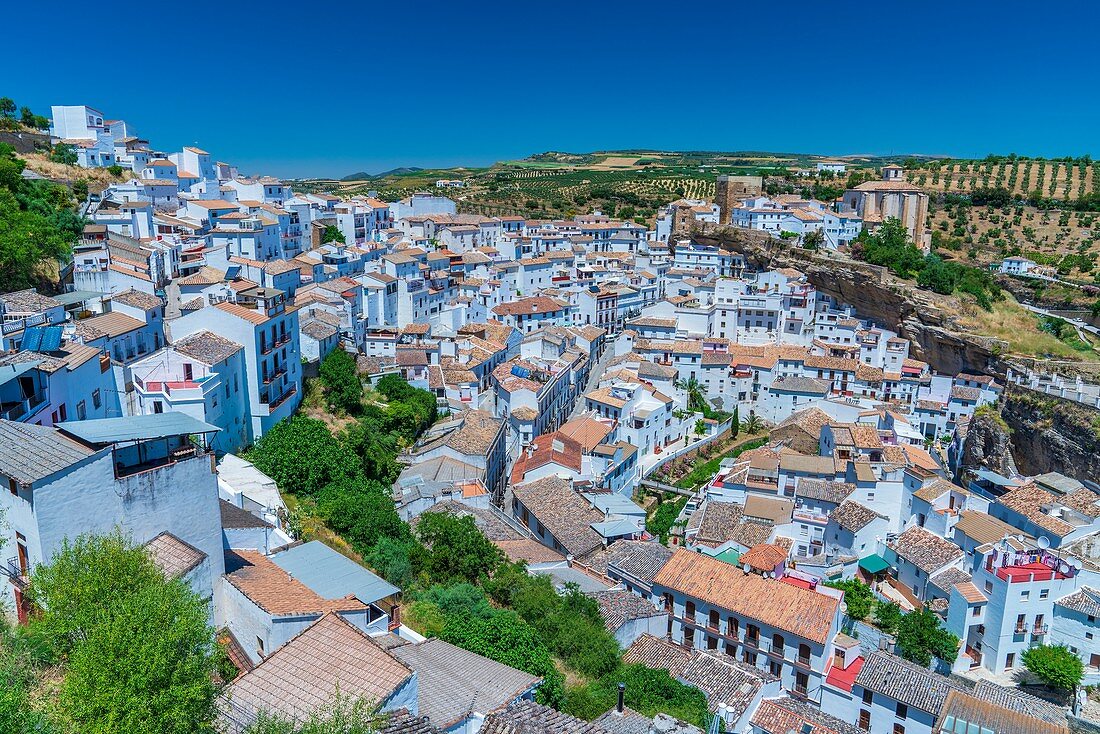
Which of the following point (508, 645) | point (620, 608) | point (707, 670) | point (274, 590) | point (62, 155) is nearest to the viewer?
point (274, 590)

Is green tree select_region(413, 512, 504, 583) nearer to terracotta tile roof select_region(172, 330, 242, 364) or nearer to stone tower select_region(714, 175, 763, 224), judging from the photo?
terracotta tile roof select_region(172, 330, 242, 364)

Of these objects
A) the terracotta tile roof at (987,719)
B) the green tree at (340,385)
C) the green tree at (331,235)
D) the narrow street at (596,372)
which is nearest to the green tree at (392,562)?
the green tree at (340,385)

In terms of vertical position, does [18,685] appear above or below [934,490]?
above

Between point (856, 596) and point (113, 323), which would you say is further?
point (856, 596)

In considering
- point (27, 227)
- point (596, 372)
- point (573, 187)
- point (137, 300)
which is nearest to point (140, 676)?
point (137, 300)

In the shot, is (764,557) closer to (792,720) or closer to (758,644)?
(758,644)

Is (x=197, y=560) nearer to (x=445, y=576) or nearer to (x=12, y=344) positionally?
(x=445, y=576)

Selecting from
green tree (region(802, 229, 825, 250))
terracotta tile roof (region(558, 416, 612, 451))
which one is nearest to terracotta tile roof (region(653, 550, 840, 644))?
terracotta tile roof (region(558, 416, 612, 451))
